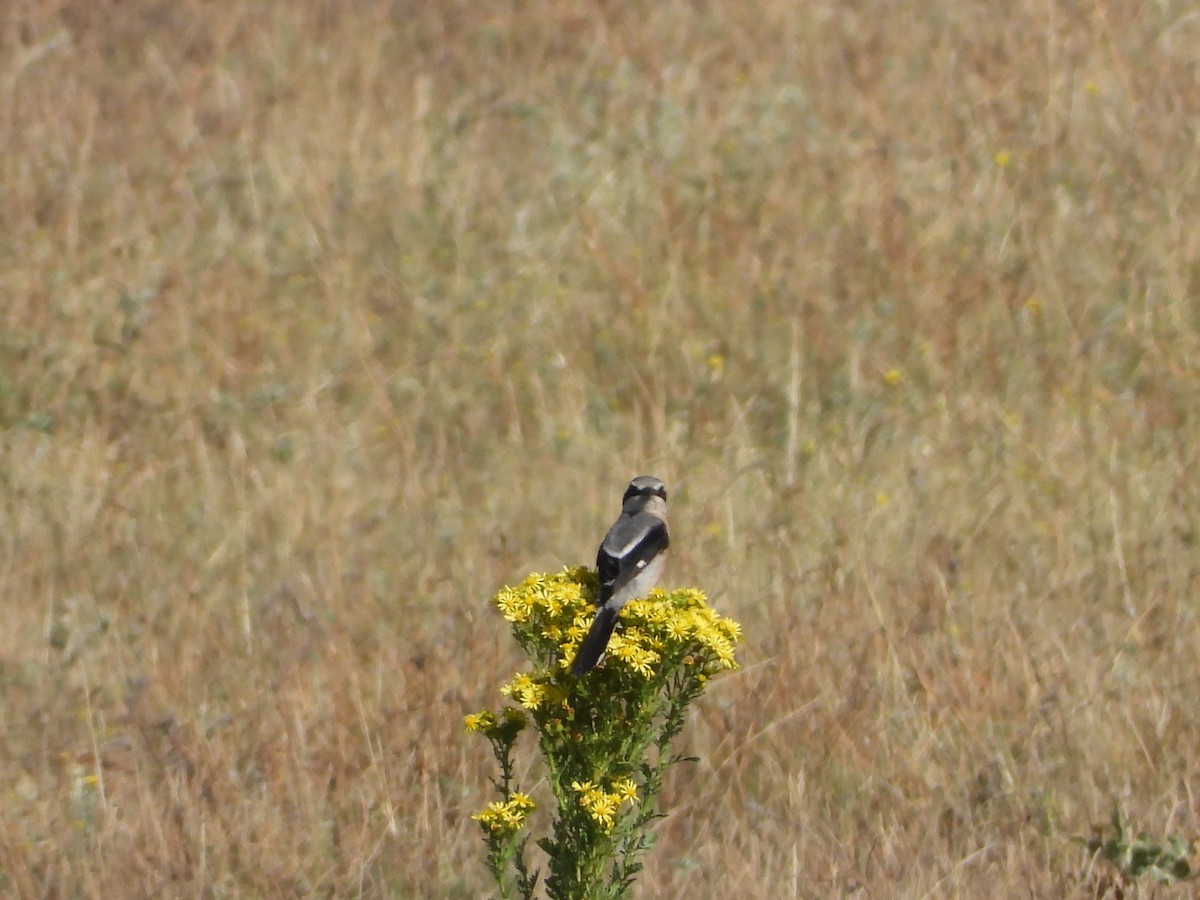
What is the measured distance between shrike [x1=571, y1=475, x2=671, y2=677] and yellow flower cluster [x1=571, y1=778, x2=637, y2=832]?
28 centimetres

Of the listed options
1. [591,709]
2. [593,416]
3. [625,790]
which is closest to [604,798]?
[625,790]

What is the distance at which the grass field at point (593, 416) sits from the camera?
463cm

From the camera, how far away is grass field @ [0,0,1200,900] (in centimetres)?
463

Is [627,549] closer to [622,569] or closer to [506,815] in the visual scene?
[622,569]

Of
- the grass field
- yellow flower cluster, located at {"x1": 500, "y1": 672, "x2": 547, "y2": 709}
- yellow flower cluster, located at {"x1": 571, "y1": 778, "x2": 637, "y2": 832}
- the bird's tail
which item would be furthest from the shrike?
the grass field

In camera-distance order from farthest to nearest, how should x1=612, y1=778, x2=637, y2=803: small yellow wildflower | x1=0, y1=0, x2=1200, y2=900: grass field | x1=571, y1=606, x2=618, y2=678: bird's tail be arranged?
x1=0, y1=0, x2=1200, y2=900: grass field → x1=612, y1=778, x2=637, y2=803: small yellow wildflower → x1=571, y1=606, x2=618, y2=678: bird's tail

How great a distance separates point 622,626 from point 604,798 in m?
0.36

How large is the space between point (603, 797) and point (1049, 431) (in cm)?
378

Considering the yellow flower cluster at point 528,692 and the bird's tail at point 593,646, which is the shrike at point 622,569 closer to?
the bird's tail at point 593,646

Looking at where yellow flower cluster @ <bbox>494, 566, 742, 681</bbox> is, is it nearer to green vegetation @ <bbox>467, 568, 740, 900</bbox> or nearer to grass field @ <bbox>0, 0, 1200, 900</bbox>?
green vegetation @ <bbox>467, 568, 740, 900</bbox>

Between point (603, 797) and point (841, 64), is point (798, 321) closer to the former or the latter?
point (841, 64)

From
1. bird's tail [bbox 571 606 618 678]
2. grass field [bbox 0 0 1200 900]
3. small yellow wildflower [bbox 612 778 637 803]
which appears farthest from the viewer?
grass field [bbox 0 0 1200 900]

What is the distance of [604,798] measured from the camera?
3.51 m

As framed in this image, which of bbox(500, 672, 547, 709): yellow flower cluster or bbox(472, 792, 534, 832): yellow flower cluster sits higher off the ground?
bbox(500, 672, 547, 709): yellow flower cluster
